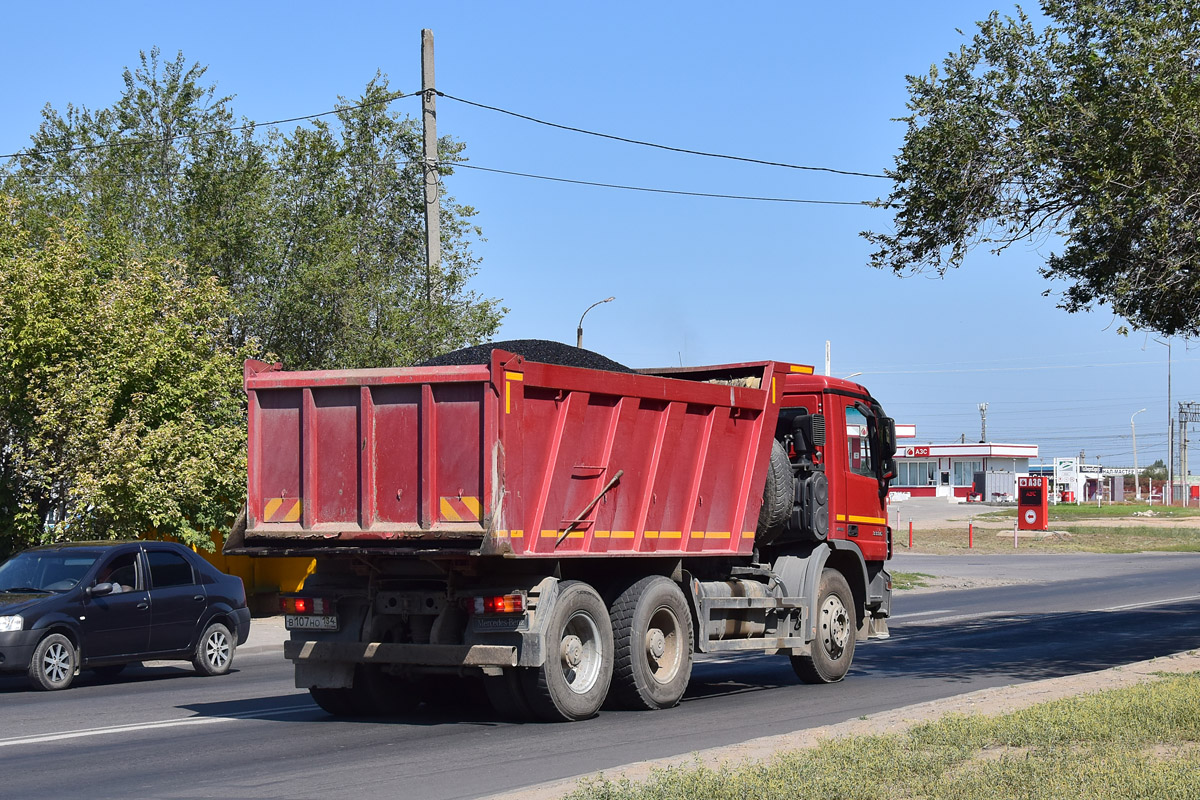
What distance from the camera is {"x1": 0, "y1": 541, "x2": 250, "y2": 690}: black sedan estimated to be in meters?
14.0

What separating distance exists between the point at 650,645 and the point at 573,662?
3.29 feet

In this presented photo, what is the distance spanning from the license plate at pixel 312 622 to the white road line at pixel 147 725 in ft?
3.68

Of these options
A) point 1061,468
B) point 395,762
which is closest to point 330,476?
point 395,762

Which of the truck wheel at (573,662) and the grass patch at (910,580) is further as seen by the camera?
the grass patch at (910,580)

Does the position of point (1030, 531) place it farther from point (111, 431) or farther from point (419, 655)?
point (419, 655)

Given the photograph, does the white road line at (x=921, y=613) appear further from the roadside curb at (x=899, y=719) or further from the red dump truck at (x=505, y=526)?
the red dump truck at (x=505, y=526)

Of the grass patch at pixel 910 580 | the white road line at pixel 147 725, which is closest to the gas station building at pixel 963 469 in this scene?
the grass patch at pixel 910 580

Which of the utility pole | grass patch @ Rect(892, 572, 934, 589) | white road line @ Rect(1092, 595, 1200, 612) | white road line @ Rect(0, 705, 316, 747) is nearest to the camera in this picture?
white road line @ Rect(0, 705, 316, 747)

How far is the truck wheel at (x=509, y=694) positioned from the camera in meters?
10.8

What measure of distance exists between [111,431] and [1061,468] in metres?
116

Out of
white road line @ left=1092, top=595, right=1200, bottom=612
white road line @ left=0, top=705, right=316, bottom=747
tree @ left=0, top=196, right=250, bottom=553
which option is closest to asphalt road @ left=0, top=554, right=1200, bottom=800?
white road line @ left=0, top=705, right=316, bottom=747

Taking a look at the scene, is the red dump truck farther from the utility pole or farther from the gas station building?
the gas station building

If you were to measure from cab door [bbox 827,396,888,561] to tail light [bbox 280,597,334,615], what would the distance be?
18.5ft

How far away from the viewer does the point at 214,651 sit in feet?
52.3
